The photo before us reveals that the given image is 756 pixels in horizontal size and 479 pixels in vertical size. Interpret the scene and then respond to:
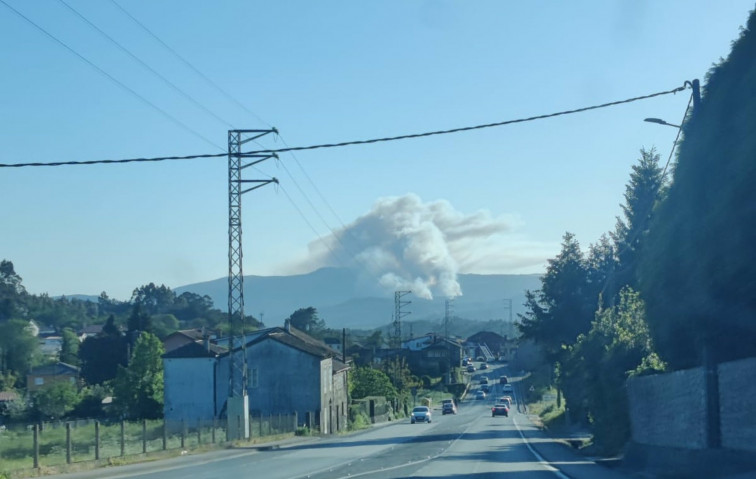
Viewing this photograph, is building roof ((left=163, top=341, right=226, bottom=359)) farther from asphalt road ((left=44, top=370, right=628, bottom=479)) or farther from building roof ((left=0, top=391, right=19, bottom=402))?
asphalt road ((left=44, top=370, right=628, bottom=479))

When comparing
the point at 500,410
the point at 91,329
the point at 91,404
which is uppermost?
the point at 91,329

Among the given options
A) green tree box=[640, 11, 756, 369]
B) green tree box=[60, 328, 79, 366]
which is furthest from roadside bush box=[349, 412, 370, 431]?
green tree box=[640, 11, 756, 369]

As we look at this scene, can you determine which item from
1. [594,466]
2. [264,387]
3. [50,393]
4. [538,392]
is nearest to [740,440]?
[594,466]

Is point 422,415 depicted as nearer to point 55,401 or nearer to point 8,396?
point 55,401

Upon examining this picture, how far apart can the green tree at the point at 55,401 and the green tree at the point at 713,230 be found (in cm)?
5449

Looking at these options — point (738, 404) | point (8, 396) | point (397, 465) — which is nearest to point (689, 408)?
point (738, 404)

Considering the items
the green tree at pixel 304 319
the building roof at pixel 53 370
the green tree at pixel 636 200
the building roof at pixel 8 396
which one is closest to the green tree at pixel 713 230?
the green tree at pixel 636 200

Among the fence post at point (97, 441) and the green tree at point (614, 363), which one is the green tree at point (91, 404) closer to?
the fence post at point (97, 441)

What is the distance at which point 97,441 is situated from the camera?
30.8 meters

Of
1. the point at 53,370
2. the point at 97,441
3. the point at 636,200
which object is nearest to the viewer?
the point at 97,441

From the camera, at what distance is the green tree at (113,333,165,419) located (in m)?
73.2

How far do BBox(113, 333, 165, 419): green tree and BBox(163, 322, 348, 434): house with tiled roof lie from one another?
5.47m

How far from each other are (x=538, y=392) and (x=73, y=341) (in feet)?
201

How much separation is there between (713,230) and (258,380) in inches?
2092
